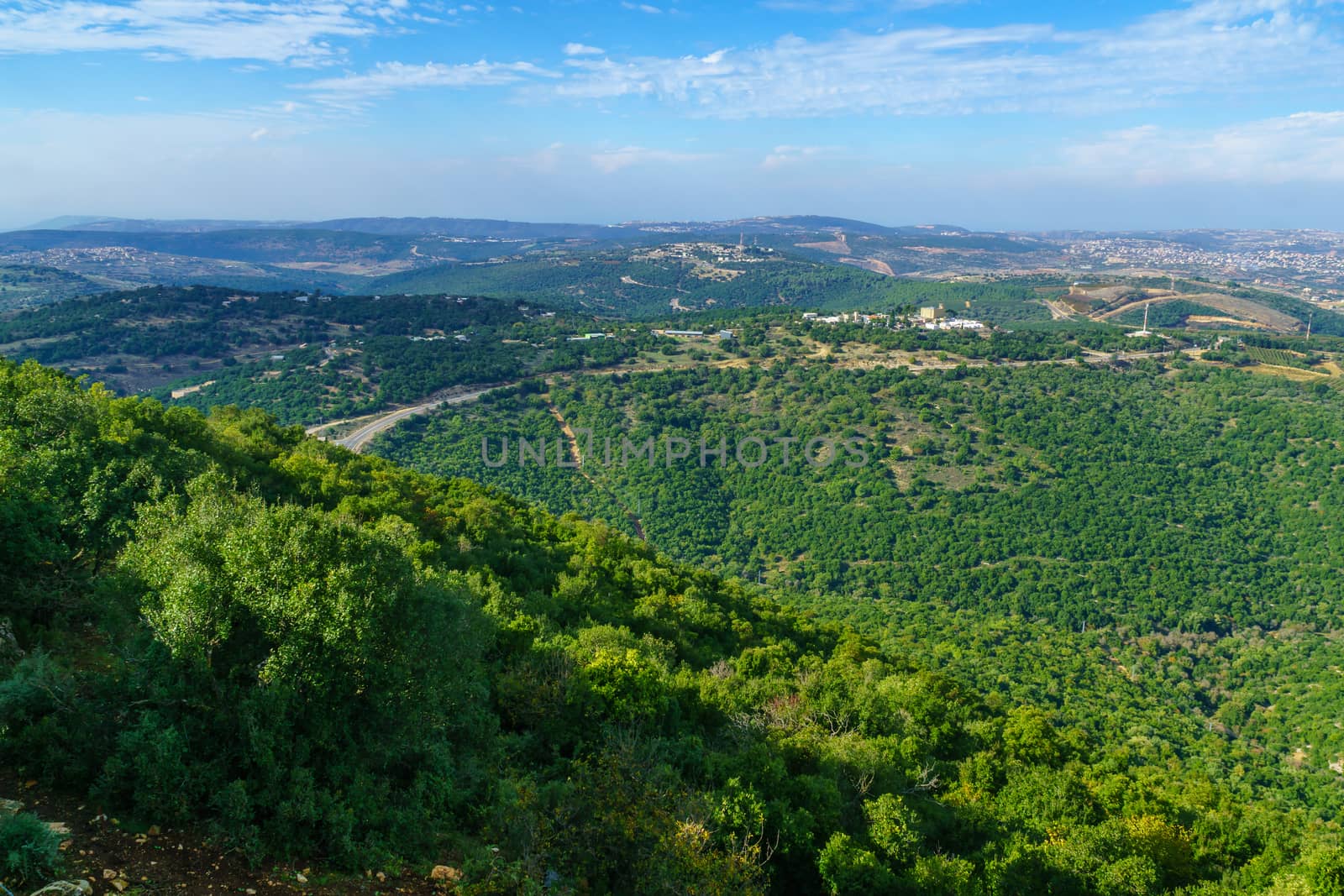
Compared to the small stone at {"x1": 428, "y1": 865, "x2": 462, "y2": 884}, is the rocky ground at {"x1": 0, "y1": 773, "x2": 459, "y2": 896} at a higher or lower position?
higher

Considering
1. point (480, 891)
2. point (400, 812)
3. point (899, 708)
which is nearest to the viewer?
point (480, 891)

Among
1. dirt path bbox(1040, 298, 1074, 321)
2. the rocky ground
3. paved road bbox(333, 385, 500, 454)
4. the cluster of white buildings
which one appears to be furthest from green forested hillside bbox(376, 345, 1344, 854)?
dirt path bbox(1040, 298, 1074, 321)

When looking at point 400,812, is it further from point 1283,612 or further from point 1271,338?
point 1271,338

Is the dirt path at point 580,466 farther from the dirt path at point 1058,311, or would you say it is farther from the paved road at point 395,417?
the dirt path at point 1058,311

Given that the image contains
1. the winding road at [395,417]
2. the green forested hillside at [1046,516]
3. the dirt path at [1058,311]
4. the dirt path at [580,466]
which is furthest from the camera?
the dirt path at [1058,311]

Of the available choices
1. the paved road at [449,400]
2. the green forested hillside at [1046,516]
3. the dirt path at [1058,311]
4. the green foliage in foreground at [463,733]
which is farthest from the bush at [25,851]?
the dirt path at [1058,311]

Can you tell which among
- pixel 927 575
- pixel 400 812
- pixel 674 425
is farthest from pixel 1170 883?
pixel 674 425

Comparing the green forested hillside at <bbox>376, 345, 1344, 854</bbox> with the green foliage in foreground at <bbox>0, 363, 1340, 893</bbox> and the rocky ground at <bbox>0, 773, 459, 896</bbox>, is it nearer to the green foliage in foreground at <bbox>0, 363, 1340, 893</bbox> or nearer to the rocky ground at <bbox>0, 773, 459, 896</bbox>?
the green foliage in foreground at <bbox>0, 363, 1340, 893</bbox>
